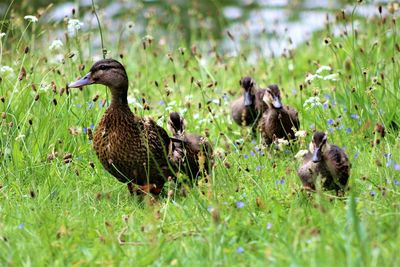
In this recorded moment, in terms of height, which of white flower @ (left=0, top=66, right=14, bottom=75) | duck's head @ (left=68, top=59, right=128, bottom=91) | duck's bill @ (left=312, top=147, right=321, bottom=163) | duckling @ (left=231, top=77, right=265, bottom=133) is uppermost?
white flower @ (left=0, top=66, right=14, bottom=75)

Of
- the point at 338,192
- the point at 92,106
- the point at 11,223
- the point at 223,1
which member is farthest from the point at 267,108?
the point at 223,1

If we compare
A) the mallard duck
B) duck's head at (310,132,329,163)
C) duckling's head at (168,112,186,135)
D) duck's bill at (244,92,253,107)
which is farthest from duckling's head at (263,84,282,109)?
duck's head at (310,132,329,163)

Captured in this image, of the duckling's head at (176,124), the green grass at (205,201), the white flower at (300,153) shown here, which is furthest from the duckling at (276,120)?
the white flower at (300,153)

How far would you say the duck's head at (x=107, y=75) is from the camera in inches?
227

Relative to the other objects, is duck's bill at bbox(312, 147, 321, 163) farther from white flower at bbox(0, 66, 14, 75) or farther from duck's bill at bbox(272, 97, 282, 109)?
white flower at bbox(0, 66, 14, 75)

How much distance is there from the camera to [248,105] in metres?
7.31

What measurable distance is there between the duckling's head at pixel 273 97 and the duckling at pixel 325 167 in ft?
4.76

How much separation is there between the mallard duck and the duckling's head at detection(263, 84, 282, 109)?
3.89ft

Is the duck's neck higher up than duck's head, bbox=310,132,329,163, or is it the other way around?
the duck's neck

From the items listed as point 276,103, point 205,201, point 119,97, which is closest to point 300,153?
point 205,201

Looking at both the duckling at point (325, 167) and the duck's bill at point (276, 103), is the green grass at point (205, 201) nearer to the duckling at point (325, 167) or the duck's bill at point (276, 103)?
the duckling at point (325, 167)

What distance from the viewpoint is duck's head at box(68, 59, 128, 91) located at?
5.77 metres

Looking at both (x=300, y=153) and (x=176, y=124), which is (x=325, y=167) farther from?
(x=176, y=124)

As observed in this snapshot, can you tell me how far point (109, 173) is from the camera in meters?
5.99
